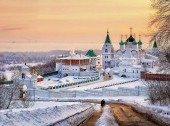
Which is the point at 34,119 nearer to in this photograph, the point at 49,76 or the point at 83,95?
the point at 83,95

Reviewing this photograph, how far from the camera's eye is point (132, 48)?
107m

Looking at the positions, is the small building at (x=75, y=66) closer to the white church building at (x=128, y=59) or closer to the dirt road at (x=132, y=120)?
the white church building at (x=128, y=59)

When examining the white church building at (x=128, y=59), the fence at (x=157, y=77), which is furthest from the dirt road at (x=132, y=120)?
the white church building at (x=128, y=59)

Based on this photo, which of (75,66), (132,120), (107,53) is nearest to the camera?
(132,120)

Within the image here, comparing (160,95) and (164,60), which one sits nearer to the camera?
(164,60)

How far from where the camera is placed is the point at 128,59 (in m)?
96.4

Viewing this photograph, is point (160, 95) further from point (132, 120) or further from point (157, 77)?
point (157, 77)

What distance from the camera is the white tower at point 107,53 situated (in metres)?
111

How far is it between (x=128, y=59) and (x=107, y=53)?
1548 centimetres

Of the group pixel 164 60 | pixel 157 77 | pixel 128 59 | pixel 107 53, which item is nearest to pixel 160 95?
pixel 164 60

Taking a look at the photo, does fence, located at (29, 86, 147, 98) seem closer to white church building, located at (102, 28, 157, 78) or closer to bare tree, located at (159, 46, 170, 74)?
white church building, located at (102, 28, 157, 78)

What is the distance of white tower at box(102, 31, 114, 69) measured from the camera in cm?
11109

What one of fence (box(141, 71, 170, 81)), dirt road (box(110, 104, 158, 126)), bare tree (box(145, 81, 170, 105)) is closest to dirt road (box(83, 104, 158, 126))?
dirt road (box(110, 104, 158, 126))

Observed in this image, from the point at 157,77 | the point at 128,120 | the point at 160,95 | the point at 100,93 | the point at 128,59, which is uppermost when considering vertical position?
the point at 128,59
